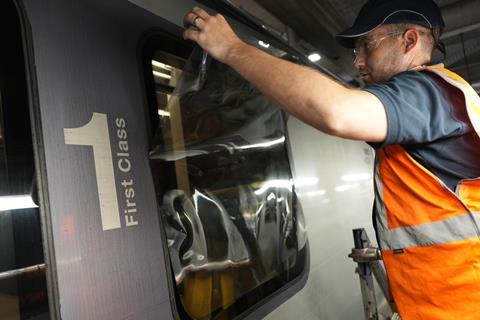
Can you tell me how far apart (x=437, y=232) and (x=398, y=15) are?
68 cm

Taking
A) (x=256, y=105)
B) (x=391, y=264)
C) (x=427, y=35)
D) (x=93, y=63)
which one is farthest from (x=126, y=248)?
(x=427, y=35)

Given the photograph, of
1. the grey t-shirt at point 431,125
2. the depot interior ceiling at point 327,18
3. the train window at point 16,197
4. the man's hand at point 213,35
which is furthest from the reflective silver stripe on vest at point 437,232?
the depot interior ceiling at point 327,18

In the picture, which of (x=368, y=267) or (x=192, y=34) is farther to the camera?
(x=368, y=267)

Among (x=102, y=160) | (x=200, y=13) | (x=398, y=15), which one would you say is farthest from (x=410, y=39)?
(x=102, y=160)

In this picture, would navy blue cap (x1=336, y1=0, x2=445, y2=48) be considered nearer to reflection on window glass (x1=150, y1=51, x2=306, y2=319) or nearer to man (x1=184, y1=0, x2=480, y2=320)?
man (x1=184, y1=0, x2=480, y2=320)

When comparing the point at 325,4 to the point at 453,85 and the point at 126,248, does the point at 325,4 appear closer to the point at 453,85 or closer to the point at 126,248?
the point at 453,85

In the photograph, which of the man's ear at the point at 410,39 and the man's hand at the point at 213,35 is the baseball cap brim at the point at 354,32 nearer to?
the man's ear at the point at 410,39

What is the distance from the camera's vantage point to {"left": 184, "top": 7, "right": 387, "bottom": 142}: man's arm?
0.93 m

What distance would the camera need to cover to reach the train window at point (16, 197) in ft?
2.88

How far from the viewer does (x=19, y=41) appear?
930 millimetres

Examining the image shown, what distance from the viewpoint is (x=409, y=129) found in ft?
3.26

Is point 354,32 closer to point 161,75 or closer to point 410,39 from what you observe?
point 410,39

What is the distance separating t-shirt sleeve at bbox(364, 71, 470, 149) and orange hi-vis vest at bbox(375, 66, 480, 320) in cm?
4

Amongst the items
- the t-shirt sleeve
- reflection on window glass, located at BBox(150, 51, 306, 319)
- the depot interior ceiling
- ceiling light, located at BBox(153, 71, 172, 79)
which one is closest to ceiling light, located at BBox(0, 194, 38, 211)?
reflection on window glass, located at BBox(150, 51, 306, 319)
